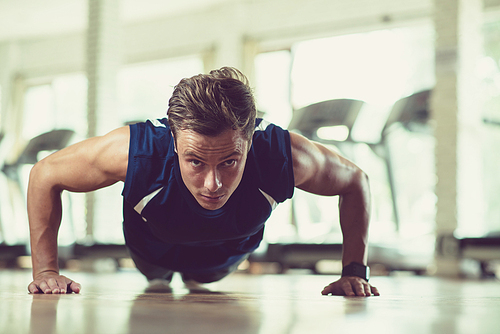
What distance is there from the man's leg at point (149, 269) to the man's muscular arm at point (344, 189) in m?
0.76

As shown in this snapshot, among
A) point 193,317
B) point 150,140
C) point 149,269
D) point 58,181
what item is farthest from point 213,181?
point 149,269

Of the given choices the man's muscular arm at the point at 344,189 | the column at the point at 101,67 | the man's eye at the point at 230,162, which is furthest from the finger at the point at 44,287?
the column at the point at 101,67

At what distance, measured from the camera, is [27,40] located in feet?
31.6

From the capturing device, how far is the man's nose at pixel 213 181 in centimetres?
136

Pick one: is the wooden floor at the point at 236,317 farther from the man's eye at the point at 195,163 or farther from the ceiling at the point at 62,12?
the ceiling at the point at 62,12

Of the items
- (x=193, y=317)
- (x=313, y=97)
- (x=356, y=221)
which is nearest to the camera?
(x=193, y=317)

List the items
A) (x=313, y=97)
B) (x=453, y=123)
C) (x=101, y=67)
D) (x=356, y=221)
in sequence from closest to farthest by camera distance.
Result: (x=356, y=221)
(x=453, y=123)
(x=101, y=67)
(x=313, y=97)

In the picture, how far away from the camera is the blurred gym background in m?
4.60

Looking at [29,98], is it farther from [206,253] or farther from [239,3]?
[206,253]

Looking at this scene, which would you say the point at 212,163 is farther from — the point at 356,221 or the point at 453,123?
the point at 453,123

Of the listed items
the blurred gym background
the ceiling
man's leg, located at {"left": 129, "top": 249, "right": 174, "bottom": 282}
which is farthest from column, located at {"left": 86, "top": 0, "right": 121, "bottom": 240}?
man's leg, located at {"left": 129, "top": 249, "right": 174, "bottom": 282}

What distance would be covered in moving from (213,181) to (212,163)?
0.05 m

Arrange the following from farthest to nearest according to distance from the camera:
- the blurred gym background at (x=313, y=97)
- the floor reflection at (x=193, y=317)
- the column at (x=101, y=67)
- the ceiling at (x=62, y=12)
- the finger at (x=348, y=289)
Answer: the ceiling at (x=62, y=12) < the column at (x=101, y=67) < the blurred gym background at (x=313, y=97) < the finger at (x=348, y=289) < the floor reflection at (x=193, y=317)

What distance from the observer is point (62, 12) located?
8.12 m
